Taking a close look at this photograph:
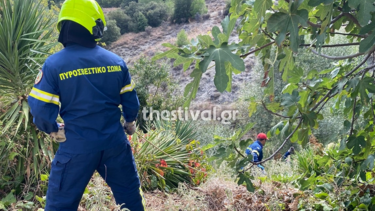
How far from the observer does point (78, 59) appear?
101 inches

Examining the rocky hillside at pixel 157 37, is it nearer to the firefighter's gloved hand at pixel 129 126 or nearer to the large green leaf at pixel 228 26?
the firefighter's gloved hand at pixel 129 126

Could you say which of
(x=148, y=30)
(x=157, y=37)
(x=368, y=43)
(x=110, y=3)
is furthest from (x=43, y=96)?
(x=110, y=3)

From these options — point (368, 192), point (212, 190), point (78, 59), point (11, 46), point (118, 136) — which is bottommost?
point (212, 190)

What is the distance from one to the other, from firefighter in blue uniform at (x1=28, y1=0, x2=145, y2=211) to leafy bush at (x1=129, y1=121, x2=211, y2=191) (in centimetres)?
162

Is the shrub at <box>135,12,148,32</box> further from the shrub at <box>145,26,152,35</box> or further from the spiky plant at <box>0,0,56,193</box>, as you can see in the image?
the spiky plant at <box>0,0,56,193</box>

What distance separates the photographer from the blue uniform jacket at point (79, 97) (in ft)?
8.03

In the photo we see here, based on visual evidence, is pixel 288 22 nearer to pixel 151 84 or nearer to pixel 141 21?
pixel 151 84

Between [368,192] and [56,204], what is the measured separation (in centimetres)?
263

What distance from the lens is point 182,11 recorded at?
3256 centimetres

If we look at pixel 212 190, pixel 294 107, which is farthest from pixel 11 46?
pixel 294 107

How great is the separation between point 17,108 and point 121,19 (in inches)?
1174

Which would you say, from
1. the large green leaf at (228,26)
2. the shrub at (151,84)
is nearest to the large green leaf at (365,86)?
the large green leaf at (228,26)

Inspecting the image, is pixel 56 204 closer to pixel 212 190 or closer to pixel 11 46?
pixel 212 190

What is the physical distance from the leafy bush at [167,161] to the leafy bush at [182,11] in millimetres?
28241
